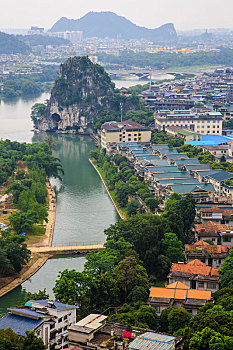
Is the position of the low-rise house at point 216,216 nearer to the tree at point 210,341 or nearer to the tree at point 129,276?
the tree at point 129,276

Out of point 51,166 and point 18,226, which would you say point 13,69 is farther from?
point 18,226

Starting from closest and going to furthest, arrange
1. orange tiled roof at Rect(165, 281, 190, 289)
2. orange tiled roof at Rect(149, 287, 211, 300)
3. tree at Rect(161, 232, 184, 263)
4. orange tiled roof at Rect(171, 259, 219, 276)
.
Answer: orange tiled roof at Rect(149, 287, 211, 300)
orange tiled roof at Rect(165, 281, 190, 289)
orange tiled roof at Rect(171, 259, 219, 276)
tree at Rect(161, 232, 184, 263)

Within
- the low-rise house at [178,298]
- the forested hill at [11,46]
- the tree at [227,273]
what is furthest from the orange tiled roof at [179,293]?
the forested hill at [11,46]

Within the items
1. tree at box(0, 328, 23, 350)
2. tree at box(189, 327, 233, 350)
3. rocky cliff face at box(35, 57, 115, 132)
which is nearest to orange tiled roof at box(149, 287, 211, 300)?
tree at box(189, 327, 233, 350)

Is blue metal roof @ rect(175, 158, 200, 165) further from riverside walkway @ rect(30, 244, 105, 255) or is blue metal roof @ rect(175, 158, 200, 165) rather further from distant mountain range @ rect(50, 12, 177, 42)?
distant mountain range @ rect(50, 12, 177, 42)

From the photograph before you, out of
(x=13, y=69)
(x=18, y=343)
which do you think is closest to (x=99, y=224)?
(x=18, y=343)

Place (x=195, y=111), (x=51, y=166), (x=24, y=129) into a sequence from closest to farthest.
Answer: (x=51, y=166)
(x=195, y=111)
(x=24, y=129)

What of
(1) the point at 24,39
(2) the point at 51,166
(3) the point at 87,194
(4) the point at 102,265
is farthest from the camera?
(1) the point at 24,39
